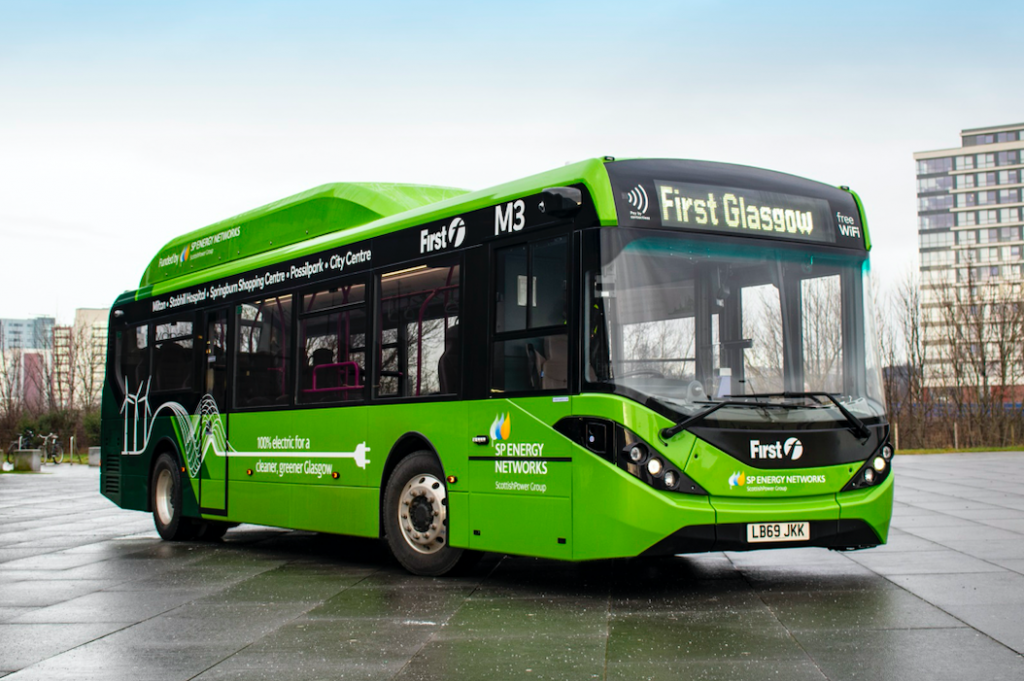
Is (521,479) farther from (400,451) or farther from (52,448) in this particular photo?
(52,448)

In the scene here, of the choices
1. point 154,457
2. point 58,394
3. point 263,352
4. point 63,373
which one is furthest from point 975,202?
point 263,352

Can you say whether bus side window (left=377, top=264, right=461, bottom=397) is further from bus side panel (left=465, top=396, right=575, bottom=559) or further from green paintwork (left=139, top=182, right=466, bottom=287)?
green paintwork (left=139, top=182, right=466, bottom=287)

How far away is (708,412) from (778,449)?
25.2 inches

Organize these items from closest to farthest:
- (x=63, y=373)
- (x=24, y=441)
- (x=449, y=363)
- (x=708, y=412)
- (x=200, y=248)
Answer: (x=708, y=412) < (x=449, y=363) < (x=200, y=248) < (x=24, y=441) < (x=63, y=373)

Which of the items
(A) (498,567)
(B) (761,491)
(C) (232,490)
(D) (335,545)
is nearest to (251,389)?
(C) (232,490)

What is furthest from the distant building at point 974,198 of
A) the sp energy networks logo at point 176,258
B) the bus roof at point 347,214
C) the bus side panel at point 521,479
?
the bus side panel at point 521,479

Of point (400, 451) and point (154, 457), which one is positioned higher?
point (400, 451)

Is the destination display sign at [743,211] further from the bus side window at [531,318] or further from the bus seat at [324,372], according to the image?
the bus seat at [324,372]

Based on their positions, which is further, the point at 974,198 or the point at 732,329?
the point at 974,198

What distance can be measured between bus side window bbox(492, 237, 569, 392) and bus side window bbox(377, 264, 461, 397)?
566mm

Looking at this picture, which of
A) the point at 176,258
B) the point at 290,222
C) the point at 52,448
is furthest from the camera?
the point at 52,448

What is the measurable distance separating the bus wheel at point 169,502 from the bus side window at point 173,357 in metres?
0.95

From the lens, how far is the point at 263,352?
12.4 metres

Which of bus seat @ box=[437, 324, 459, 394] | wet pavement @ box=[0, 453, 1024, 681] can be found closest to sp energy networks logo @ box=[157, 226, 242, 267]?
wet pavement @ box=[0, 453, 1024, 681]
